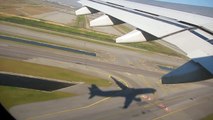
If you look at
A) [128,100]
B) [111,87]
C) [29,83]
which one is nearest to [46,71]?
[29,83]

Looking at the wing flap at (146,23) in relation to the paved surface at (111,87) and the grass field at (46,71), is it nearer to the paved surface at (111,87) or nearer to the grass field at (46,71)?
the paved surface at (111,87)

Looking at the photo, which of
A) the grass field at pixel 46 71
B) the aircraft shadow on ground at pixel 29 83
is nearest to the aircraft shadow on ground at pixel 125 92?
the grass field at pixel 46 71

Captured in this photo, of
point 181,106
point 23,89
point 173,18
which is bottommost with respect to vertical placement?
point 181,106

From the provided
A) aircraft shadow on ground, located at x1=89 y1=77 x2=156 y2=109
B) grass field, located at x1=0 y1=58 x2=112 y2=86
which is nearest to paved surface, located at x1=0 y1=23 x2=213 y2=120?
aircraft shadow on ground, located at x1=89 y1=77 x2=156 y2=109

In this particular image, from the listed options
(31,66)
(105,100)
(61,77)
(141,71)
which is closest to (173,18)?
(105,100)

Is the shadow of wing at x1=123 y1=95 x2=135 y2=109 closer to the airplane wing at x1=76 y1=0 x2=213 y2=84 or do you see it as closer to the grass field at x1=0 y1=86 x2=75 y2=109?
the grass field at x1=0 y1=86 x2=75 y2=109

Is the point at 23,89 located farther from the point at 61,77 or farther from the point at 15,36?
the point at 15,36
